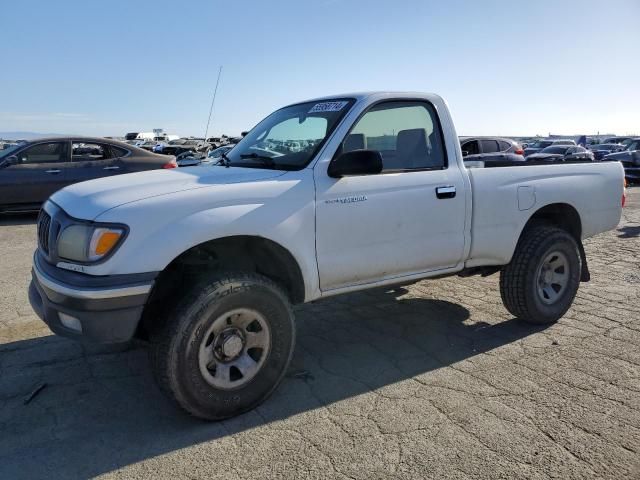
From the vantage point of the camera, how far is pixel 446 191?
3871 mm

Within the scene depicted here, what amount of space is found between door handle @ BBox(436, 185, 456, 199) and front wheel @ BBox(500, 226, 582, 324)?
1024mm

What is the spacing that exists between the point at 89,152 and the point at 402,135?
8233mm

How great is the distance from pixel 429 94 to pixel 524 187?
1133 mm

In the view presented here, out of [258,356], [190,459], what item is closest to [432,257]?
[258,356]

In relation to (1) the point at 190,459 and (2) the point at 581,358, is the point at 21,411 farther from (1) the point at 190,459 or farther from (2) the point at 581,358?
(2) the point at 581,358

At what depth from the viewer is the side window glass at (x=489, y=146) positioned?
14820 millimetres

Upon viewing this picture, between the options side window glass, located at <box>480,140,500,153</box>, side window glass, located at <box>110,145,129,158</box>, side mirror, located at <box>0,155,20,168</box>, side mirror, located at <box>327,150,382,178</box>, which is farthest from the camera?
side window glass, located at <box>480,140,500,153</box>

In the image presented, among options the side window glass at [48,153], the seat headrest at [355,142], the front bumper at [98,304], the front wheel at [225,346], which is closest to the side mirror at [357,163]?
the seat headrest at [355,142]

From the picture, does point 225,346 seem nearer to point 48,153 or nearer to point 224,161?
point 224,161

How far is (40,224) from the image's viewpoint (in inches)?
134

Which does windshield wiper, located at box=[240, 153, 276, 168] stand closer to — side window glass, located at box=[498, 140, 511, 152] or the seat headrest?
the seat headrest

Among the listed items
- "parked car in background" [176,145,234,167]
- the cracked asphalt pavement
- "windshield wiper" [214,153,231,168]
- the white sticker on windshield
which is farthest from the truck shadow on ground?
the white sticker on windshield

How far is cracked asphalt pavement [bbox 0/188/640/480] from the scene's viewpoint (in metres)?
2.63

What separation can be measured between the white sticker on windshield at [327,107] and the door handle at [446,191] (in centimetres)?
94
